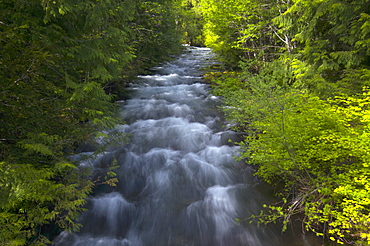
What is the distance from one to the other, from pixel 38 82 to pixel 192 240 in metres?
3.76

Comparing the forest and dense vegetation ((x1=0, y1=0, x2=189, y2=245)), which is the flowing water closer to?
the forest

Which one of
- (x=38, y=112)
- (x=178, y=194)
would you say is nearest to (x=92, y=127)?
(x=38, y=112)

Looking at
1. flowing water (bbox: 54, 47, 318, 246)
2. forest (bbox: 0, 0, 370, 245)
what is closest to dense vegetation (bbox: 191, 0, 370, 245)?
forest (bbox: 0, 0, 370, 245)

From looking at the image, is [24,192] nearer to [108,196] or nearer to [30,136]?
[30,136]

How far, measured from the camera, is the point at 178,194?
16.9 feet

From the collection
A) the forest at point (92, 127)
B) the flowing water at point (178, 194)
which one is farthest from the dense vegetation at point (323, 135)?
the flowing water at point (178, 194)

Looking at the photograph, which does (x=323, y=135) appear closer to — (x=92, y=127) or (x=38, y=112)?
(x=92, y=127)

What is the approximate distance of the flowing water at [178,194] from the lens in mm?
4012

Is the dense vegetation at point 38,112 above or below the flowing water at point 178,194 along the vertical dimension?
above

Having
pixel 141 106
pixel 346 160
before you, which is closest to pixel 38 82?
pixel 346 160

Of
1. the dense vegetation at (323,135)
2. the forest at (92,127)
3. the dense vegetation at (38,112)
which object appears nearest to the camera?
the dense vegetation at (38,112)

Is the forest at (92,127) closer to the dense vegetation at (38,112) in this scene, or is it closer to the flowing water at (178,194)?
the dense vegetation at (38,112)

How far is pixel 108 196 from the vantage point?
4930 mm

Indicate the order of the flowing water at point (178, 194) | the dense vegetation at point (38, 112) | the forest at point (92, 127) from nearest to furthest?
the dense vegetation at point (38, 112) < the forest at point (92, 127) < the flowing water at point (178, 194)
